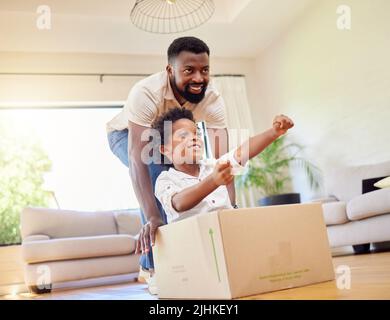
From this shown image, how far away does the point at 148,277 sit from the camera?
69.5 inches

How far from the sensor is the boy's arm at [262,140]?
4.44ft

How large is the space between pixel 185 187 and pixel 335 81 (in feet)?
10.9

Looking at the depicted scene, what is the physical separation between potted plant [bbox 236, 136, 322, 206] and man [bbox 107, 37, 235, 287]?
2878mm

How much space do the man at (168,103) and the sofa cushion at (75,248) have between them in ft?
6.45

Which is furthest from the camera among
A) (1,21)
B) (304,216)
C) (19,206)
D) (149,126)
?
(19,206)

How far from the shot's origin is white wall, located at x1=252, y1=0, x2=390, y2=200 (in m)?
3.89

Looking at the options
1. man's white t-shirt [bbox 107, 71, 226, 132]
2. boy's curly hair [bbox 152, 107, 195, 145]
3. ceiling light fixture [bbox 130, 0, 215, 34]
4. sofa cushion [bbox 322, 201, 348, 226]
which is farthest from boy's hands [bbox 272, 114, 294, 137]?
sofa cushion [bbox 322, 201, 348, 226]

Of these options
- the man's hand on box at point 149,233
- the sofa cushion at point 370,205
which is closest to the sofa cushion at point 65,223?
the sofa cushion at point 370,205

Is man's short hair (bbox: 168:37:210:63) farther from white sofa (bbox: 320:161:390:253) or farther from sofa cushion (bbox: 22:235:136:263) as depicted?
sofa cushion (bbox: 22:235:136:263)

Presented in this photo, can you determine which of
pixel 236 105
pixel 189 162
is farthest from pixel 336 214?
pixel 236 105

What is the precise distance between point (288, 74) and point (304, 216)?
4.08 m

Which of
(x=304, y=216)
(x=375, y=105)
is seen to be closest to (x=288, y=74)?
(x=375, y=105)

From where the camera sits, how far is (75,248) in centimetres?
364
